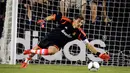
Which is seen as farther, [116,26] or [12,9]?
[116,26]

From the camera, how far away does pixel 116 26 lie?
11.9 meters

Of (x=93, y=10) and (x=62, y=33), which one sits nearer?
(x=62, y=33)

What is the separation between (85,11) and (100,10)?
1.64 feet

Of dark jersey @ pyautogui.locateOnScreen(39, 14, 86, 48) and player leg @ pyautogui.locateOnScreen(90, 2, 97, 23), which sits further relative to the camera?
player leg @ pyautogui.locateOnScreen(90, 2, 97, 23)

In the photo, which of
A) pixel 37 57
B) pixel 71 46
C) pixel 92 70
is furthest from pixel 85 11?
pixel 92 70

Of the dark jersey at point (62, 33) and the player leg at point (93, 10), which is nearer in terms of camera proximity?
the dark jersey at point (62, 33)

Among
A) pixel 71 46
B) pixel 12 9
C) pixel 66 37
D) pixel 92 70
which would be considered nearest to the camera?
pixel 92 70

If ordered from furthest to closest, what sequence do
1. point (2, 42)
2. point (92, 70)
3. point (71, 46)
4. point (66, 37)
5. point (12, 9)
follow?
point (71, 46), point (2, 42), point (12, 9), point (66, 37), point (92, 70)

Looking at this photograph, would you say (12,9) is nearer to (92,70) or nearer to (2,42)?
(2,42)

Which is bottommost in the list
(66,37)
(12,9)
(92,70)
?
(92,70)

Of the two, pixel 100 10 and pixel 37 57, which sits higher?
pixel 100 10

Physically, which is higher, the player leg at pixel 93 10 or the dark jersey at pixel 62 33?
the player leg at pixel 93 10

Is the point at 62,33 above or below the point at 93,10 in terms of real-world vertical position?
below

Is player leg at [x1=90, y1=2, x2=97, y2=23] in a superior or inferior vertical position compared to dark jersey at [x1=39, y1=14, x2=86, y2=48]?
superior
